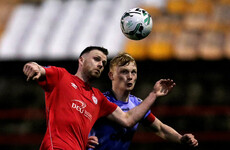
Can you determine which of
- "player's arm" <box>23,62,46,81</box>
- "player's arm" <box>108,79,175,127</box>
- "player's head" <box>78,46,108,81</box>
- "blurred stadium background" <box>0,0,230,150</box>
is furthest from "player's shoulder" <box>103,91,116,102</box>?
"blurred stadium background" <box>0,0,230,150</box>

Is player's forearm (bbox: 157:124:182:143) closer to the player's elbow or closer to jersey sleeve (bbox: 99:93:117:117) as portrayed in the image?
the player's elbow

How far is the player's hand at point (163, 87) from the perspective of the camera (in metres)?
4.64

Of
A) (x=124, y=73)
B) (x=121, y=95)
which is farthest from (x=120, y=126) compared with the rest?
(x=124, y=73)

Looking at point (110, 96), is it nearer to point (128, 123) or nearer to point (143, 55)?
point (128, 123)

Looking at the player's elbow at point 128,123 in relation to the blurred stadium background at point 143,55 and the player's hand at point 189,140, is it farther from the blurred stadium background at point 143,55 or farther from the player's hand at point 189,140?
the blurred stadium background at point 143,55

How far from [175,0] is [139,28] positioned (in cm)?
709

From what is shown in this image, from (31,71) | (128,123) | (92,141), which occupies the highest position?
(31,71)

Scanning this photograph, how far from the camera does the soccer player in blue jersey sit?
5008 mm

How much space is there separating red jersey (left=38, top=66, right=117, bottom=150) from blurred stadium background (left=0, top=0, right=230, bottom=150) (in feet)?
15.1

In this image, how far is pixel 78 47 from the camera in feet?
37.0

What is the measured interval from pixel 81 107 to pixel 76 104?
0.06 metres

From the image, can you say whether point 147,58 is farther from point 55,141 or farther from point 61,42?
point 55,141

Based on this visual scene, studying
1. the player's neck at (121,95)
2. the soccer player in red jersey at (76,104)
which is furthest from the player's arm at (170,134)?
the soccer player in red jersey at (76,104)

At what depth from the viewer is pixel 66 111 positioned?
4402mm
